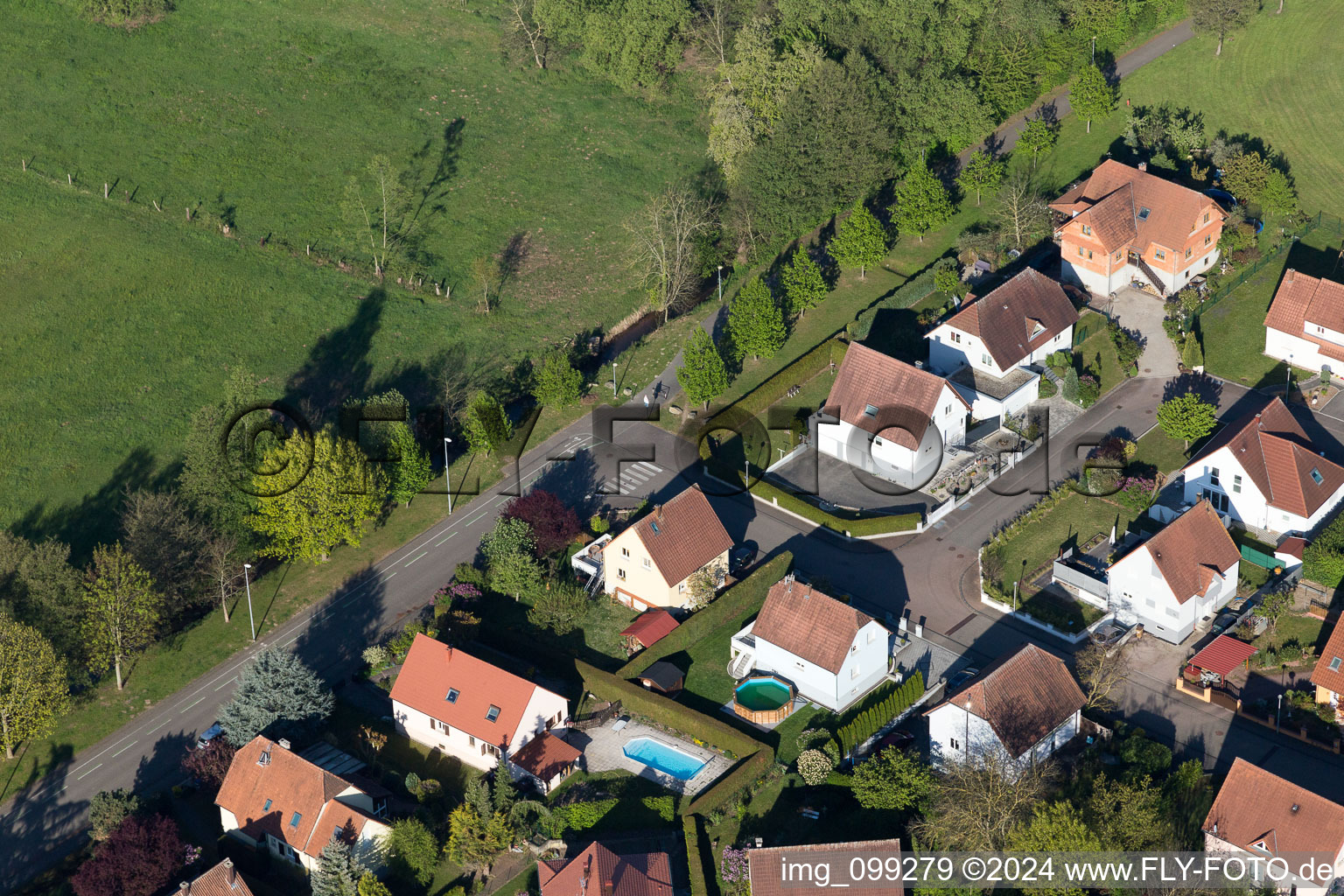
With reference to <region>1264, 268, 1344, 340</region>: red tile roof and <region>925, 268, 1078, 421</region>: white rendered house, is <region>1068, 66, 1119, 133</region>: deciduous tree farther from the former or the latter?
<region>1264, 268, 1344, 340</region>: red tile roof

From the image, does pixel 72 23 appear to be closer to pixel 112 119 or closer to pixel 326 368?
pixel 112 119

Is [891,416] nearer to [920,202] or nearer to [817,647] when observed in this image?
[817,647]

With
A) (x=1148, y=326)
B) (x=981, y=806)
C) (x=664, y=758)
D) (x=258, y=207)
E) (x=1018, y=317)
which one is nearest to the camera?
(x=981, y=806)

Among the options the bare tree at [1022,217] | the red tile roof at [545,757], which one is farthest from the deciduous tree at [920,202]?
the red tile roof at [545,757]

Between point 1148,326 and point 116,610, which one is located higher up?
point 1148,326

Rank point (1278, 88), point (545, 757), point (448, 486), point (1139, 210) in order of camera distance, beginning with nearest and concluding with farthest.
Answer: point (545, 757) < point (448, 486) < point (1139, 210) < point (1278, 88)

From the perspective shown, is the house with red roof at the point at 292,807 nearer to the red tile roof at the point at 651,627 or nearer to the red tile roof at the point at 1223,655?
the red tile roof at the point at 651,627

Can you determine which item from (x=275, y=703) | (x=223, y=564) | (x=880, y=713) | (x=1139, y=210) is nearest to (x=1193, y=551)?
(x=880, y=713)
